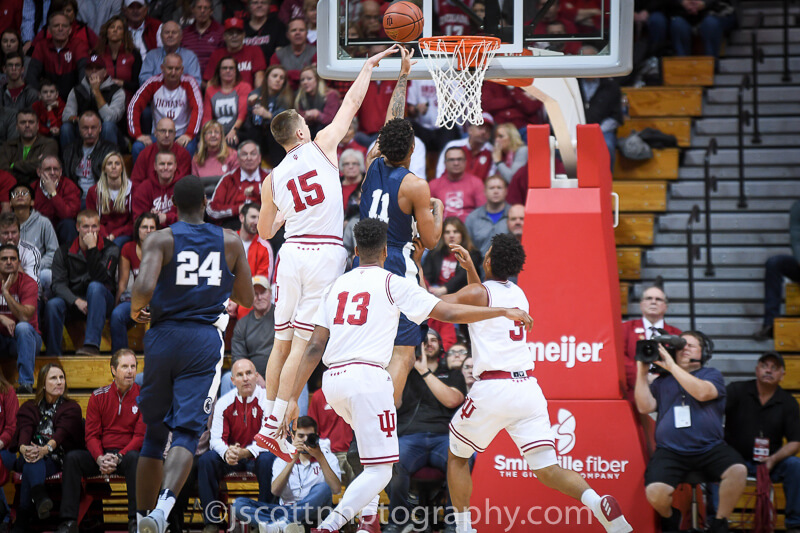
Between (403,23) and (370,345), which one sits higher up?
(403,23)

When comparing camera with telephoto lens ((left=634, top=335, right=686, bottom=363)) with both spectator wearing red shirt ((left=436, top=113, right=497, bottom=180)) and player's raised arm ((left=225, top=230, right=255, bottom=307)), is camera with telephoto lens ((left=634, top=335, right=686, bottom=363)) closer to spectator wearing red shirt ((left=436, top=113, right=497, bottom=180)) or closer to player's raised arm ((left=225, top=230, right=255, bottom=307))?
player's raised arm ((left=225, top=230, right=255, bottom=307))

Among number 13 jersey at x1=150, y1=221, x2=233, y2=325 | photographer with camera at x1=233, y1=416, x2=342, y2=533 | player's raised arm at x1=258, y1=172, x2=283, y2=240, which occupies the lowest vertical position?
photographer with camera at x1=233, y1=416, x2=342, y2=533

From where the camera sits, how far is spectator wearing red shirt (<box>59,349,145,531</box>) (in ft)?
31.9

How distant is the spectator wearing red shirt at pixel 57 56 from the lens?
14.2 metres

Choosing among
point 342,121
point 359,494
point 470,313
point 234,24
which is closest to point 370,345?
point 470,313

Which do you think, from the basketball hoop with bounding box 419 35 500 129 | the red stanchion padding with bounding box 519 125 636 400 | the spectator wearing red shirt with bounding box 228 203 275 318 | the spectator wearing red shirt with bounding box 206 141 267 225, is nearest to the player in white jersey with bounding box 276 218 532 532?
the basketball hoop with bounding box 419 35 500 129

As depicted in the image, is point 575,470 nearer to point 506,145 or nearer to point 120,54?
point 506,145

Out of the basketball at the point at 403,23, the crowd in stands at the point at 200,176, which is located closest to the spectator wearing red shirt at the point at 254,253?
the crowd in stands at the point at 200,176

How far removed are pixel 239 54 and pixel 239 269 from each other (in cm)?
690

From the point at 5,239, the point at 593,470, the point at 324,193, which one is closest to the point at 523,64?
the point at 324,193

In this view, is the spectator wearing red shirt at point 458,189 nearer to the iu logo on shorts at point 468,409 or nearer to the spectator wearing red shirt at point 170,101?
the spectator wearing red shirt at point 170,101

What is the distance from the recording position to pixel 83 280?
1180cm

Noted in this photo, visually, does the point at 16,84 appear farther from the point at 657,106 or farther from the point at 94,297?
the point at 657,106

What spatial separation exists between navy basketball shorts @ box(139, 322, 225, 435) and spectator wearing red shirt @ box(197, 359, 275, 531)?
231 cm
